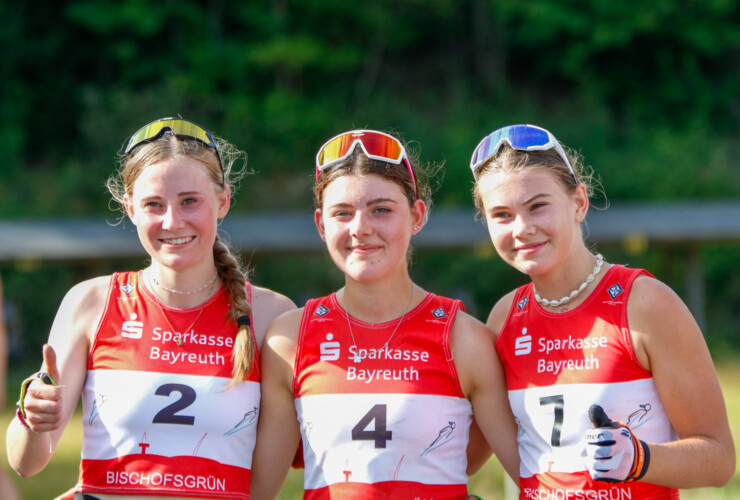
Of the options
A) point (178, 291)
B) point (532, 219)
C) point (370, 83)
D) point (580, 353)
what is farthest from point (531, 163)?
point (370, 83)

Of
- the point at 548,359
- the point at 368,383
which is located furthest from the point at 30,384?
the point at 548,359

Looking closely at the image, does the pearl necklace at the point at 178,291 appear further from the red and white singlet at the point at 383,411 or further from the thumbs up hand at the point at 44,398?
the thumbs up hand at the point at 44,398

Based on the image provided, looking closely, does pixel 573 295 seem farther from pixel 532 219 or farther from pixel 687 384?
pixel 687 384

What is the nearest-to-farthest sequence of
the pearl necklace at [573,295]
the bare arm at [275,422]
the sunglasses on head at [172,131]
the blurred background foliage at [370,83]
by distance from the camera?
1. the pearl necklace at [573,295]
2. the bare arm at [275,422]
3. the sunglasses on head at [172,131]
4. the blurred background foliage at [370,83]

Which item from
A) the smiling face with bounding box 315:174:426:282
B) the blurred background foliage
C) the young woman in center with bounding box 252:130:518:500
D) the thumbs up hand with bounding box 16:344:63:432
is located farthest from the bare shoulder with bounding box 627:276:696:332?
the blurred background foliage

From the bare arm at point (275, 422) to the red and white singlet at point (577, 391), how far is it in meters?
0.88

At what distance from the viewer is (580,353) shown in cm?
322

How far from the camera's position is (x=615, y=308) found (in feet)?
10.6

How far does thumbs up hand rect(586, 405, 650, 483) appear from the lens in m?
2.79

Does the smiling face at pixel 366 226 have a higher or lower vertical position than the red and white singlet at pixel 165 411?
higher

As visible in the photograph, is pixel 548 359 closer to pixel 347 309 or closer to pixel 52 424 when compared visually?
pixel 347 309

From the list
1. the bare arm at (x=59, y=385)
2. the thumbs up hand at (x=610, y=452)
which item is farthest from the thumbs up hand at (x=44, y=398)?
the thumbs up hand at (x=610, y=452)

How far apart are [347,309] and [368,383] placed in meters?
0.36

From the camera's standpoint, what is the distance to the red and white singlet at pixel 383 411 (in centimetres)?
325
